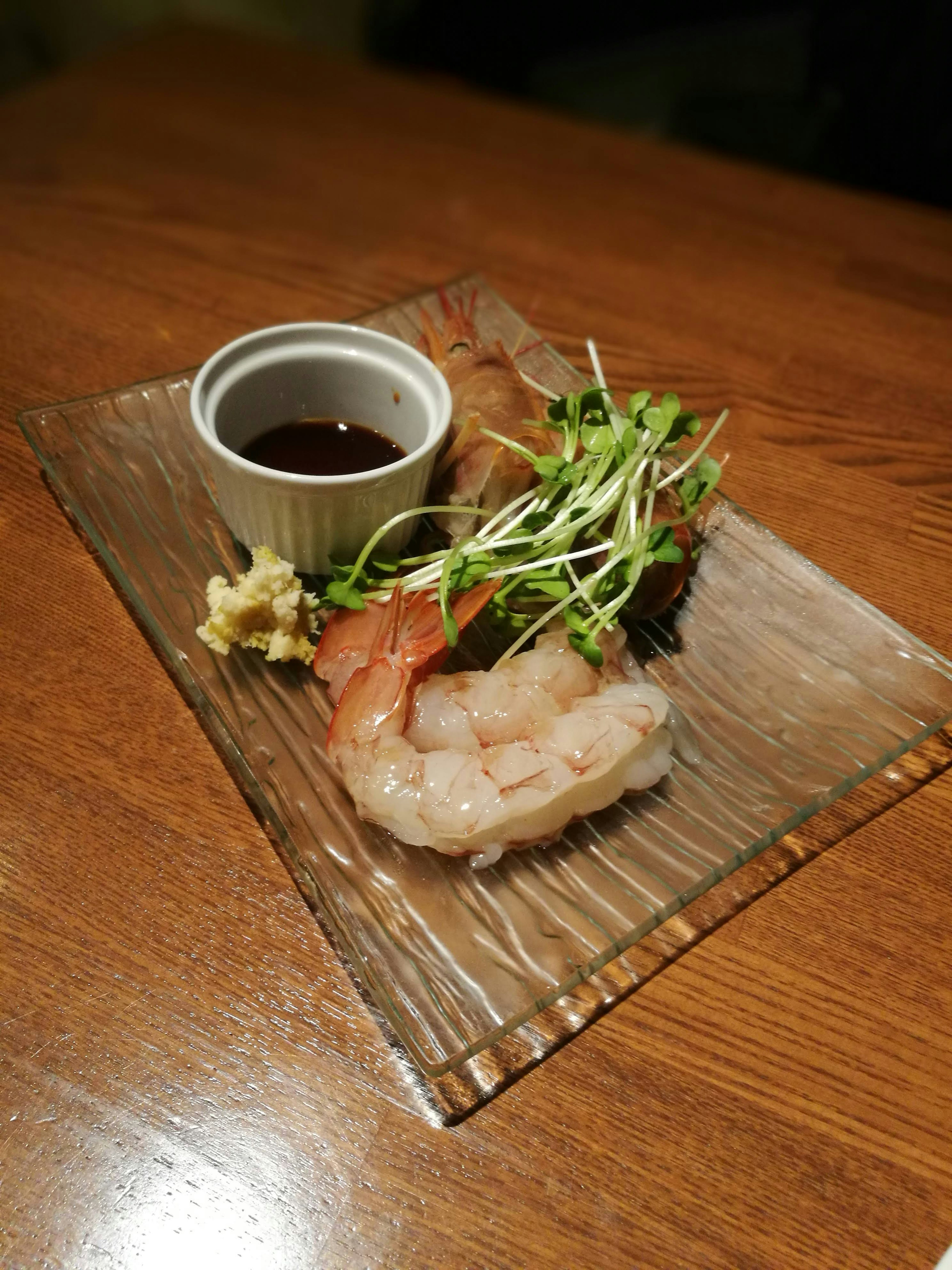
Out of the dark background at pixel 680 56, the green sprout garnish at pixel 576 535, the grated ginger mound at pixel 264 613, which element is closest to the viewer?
the grated ginger mound at pixel 264 613

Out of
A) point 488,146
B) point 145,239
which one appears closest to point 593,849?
point 145,239

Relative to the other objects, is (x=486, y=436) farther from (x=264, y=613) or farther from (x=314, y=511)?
(x=264, y=613)

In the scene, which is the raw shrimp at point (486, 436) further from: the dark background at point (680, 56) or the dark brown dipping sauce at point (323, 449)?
the dark background at point (680, 56)

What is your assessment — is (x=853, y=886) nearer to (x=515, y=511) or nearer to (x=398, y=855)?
(x=398, y=855)

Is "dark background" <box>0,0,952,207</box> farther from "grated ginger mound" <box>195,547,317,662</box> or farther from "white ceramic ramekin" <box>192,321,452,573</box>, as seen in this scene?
A: "grated ginger mound" <box>195,547,317,662</box>

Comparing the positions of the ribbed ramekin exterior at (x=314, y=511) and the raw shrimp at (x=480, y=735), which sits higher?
the ribbed ramekin exterior at (x=314, y=511)

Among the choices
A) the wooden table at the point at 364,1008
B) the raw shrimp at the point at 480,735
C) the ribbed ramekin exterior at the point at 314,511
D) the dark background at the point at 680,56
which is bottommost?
the wooden table at the point at 364,1008

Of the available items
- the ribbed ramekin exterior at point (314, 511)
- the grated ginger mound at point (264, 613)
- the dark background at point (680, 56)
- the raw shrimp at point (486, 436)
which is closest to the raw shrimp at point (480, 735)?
the grated ginger mound at point (264, 613)
